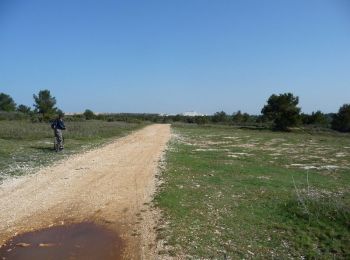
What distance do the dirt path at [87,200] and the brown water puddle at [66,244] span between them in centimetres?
25

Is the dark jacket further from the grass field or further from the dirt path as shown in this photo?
the grass field

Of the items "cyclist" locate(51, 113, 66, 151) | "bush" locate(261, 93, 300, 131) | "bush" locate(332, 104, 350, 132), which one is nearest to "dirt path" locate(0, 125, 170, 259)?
"cyclist" locate(51, 113, 66, 151)

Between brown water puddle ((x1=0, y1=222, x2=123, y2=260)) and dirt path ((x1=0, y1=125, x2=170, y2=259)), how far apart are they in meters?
0.25

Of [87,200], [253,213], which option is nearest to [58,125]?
[87,200]

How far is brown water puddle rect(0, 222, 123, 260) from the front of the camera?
743 cm

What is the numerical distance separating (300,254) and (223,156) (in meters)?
15.2

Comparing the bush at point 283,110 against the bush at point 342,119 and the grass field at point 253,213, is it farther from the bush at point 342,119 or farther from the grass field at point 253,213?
the grass field at point 253,213

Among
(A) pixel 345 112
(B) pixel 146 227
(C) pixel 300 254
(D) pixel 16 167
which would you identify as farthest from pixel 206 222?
(A) pixel 345 112

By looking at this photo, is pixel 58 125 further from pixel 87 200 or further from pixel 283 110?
pixel 283 110

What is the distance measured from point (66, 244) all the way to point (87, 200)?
133 inches

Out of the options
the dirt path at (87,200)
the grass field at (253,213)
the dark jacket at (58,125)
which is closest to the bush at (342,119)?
the grass field at (253,213)

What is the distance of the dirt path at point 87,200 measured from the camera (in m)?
8.81

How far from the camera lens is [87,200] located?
11.4 m

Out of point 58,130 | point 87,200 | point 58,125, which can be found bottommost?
point 87,200
